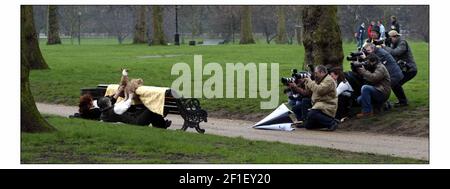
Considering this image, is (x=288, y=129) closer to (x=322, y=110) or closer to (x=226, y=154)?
(x=322, y=110)

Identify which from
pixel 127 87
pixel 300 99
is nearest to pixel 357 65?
pixel 300 99

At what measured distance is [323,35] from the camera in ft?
63.6

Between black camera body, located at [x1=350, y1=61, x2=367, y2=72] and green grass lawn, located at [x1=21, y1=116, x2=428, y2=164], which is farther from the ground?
black camera body, located at [x1=350, y1=61, x2=367, y2=72]

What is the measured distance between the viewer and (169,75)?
2727 centimetres

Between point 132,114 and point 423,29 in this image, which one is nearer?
point 132,114

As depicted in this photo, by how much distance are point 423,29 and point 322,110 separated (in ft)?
136

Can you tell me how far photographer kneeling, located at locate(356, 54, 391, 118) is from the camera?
1681 centimetres

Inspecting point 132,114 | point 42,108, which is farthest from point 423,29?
point 132,114

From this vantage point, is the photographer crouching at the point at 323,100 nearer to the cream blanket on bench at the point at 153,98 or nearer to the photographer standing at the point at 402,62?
the photographer standing at the point at 402,62

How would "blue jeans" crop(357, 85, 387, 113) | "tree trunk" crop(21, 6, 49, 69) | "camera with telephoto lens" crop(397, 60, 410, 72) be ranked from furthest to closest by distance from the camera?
1. "tree trunk" crop(21, 6, 49, 69)
2. "camera with telephoto lens" crop(397, 60, 410, 72)
3. "blue jeans" crop(357, 85, 387, 113)

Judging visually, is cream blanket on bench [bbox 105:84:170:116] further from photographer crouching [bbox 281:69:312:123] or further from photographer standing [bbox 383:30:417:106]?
photographer standing [bbox 383:30:417:106]

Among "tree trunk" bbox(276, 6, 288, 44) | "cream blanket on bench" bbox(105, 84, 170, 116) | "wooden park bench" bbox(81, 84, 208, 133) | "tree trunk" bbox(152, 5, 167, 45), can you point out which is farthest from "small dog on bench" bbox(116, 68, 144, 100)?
"tree trunk" bbox(276, 6, 288, 44)

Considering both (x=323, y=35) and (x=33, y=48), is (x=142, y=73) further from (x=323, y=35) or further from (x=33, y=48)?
(x=323, y=35)

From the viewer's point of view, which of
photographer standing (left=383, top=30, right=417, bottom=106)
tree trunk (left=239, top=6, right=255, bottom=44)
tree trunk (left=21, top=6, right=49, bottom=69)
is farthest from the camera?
tree trunk (left=239, top=6, right=255, bottom=44)
